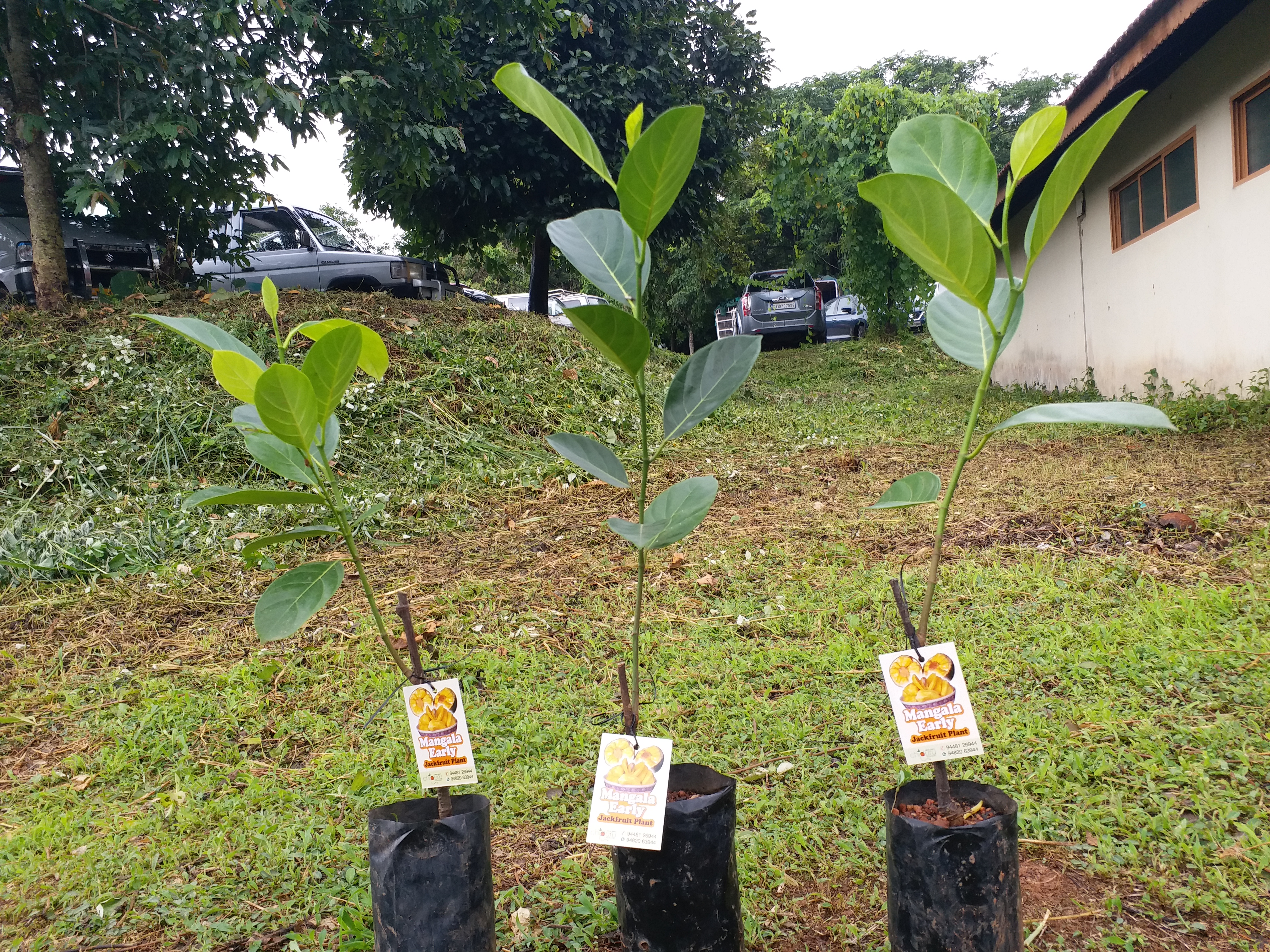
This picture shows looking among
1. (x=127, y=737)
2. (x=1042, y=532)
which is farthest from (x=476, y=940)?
(x=1042, y=532)

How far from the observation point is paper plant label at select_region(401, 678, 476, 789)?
1.17 metres

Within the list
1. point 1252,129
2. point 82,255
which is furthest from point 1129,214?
point 82,255

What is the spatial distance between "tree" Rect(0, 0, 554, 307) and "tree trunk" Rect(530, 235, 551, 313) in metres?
3.63

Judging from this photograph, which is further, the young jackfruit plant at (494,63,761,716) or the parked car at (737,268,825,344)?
the parked car at (737,268,825,344)

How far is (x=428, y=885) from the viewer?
1174 mm

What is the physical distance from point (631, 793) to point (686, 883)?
0.68 feet

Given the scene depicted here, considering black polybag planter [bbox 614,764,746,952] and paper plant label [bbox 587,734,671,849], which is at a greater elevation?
paper plant label [bbox 587,734,671,849]

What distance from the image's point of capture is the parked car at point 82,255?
6.43 meters

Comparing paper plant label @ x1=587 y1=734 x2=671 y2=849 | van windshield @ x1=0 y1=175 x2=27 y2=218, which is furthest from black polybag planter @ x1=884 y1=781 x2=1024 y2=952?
van windshield @ x1=0 y1=175 x2=27 y2=218

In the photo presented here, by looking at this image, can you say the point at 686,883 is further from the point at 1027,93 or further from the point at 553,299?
the point at 1027,93

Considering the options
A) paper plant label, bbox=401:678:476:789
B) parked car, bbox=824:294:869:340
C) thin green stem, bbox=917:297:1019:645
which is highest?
parked car, bbox=824:294:869:340

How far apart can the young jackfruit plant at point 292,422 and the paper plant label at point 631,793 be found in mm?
327

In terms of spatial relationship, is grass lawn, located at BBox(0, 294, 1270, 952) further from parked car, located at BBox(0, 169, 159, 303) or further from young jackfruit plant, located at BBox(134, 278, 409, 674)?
parked car, located at BBox(0, 169, 159, 303)

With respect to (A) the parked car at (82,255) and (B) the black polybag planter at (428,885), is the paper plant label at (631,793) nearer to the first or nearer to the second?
(B) the black polybag planter at (428,885)
